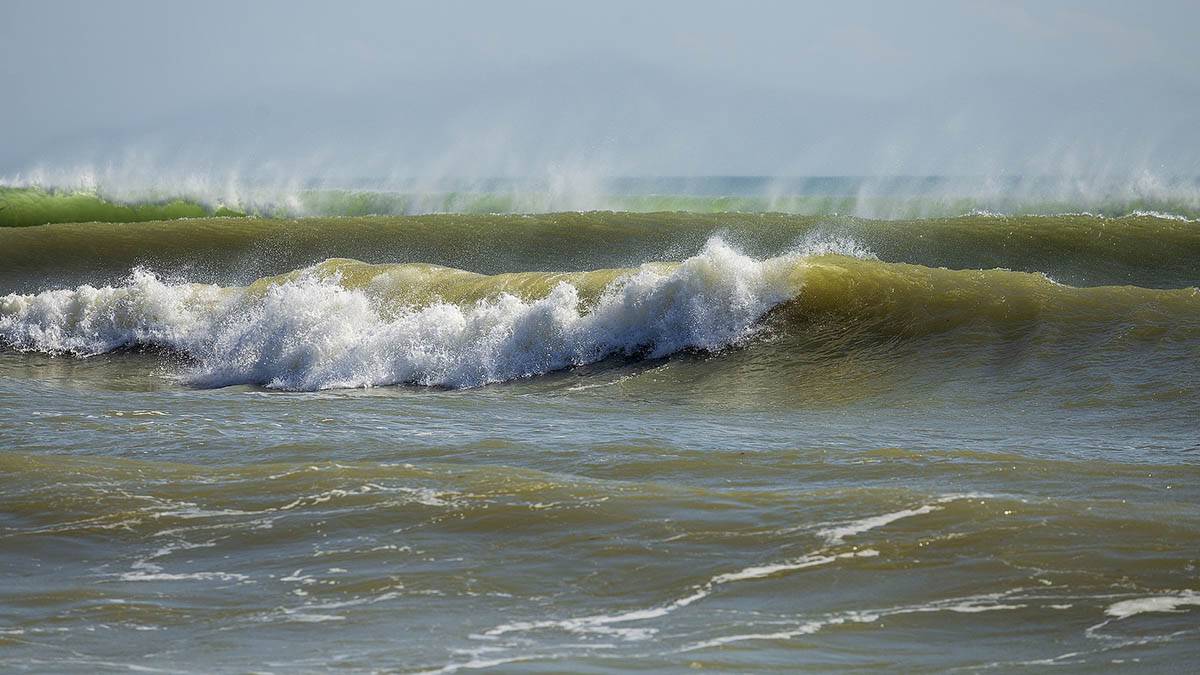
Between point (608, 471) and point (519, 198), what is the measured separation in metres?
26.5

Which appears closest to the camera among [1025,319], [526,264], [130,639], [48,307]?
[130,639]

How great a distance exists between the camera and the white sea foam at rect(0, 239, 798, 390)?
13.4m

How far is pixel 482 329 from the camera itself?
14000 millimetres

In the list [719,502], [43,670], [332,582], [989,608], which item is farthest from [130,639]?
[989,608]

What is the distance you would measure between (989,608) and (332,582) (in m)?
2.73

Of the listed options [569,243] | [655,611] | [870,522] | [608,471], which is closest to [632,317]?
[608,471]

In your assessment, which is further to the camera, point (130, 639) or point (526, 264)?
point (526, 264)

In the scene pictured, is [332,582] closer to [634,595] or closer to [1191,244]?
[634,595]

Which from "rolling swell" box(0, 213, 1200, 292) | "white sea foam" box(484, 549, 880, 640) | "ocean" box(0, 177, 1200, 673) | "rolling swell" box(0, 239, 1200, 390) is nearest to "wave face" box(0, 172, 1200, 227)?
Result: "rolling swell" box(0, 213, 1200, 292)

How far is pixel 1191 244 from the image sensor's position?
20.5 meters

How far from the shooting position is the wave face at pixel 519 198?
28.5 meters

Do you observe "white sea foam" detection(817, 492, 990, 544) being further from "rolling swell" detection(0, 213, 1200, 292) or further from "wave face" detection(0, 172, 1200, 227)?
"wave face" detection(0, 172, 1200, 227)

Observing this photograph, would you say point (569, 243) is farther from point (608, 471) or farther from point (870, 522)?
point (870, 522)

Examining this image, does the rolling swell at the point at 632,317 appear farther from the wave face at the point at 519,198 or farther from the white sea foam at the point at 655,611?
the wave face at the point at 519,198
